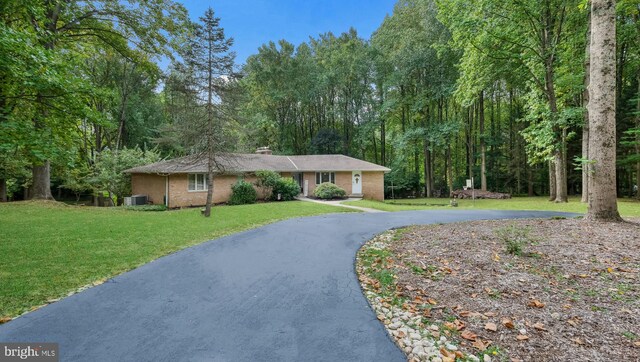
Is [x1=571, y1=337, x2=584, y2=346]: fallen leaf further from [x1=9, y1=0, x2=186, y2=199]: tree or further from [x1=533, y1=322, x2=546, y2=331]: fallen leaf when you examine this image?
[x1=9, y1=0, x2=186, y2=199]: tree

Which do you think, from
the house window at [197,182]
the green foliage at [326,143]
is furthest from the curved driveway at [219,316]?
the green foliage at [326,143]

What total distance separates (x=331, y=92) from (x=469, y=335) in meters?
32.3

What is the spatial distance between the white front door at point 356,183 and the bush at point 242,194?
342 inches

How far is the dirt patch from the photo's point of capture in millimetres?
2779

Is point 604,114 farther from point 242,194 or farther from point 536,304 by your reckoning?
point 242,194

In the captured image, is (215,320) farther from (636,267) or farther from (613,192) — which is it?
(613,192)

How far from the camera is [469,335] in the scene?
2977 mm

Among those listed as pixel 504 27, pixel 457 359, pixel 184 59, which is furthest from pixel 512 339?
pixel 504 27

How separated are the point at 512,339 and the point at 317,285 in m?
2.68

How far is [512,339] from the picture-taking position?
2875 mm

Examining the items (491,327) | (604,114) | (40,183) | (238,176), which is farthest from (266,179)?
(491,327)

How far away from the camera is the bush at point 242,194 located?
17.8 metres

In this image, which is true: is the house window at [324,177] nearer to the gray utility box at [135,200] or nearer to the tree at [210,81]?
the tree at [210,81]

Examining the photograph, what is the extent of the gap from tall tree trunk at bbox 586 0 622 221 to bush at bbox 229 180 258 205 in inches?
620
